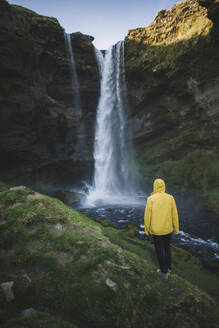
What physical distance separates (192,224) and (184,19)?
2347 centimetres

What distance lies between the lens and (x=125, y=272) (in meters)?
3.61

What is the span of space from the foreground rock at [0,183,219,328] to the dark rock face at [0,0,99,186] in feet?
53.9

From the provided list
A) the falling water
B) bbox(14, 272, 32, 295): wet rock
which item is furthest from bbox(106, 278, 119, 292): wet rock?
the falling water

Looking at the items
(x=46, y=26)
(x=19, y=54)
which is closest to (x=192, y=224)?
(x=19, y=54)

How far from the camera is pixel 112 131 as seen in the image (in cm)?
2780

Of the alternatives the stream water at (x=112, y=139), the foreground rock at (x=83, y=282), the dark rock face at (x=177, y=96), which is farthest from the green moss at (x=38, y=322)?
the stream water at (x=112, y=139)

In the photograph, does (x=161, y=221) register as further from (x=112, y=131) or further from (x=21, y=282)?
(x=112, y=131)

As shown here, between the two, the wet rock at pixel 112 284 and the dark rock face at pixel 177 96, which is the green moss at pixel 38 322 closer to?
the wet rock at pixel 112 284

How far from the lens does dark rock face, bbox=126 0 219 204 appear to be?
20.8 meters

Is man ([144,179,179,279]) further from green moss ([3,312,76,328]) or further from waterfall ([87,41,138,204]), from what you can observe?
waterfall ([87,41,138,204])

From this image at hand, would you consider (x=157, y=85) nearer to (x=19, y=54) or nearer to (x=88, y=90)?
(x=88, y=90)

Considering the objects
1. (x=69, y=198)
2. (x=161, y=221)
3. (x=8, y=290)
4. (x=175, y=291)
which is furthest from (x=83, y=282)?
(x=69, y=198)

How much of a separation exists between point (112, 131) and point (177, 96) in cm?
996

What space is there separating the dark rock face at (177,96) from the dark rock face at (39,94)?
6690 mm
